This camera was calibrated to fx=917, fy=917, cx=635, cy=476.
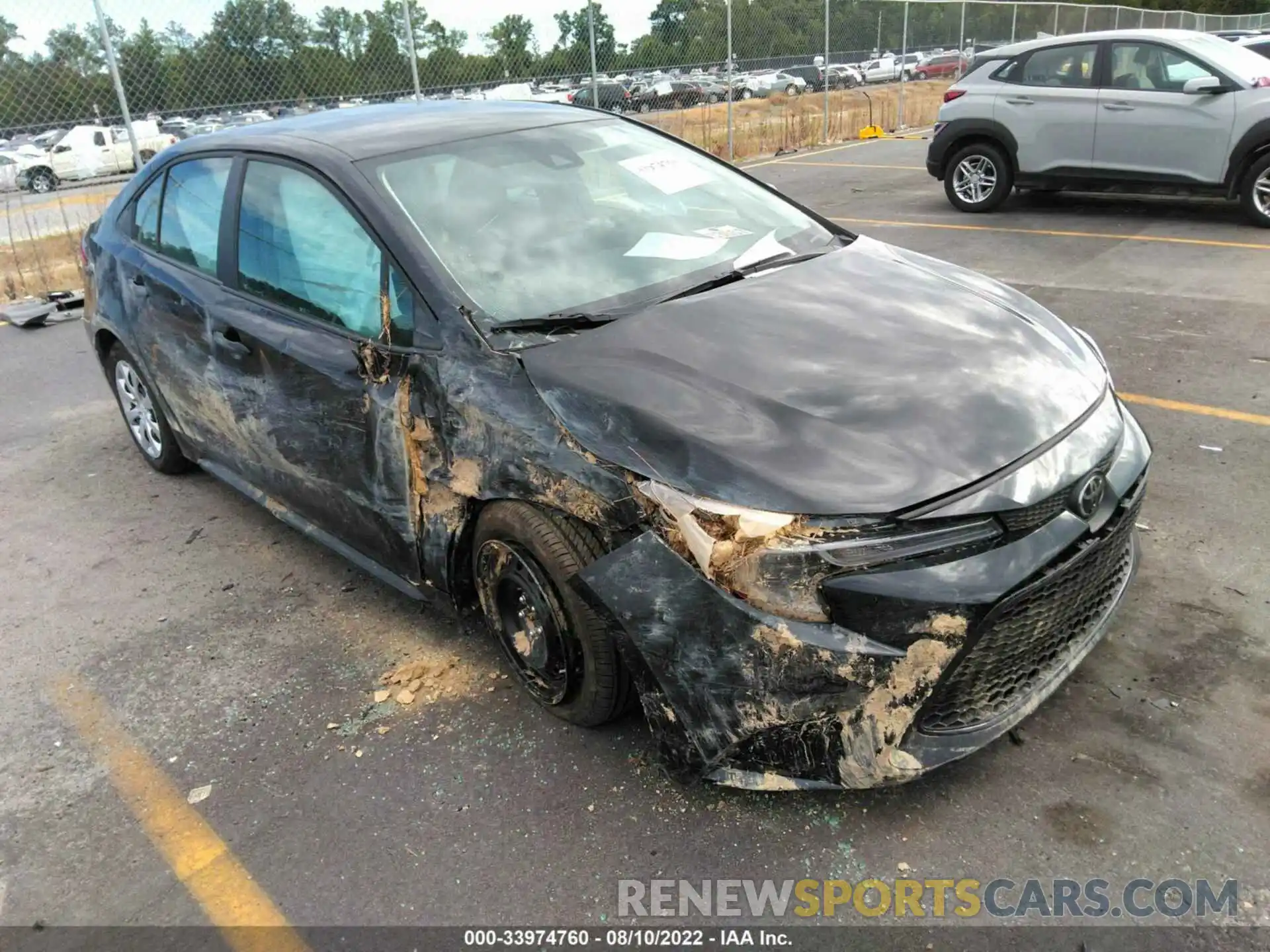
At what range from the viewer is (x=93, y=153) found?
33.9 ft

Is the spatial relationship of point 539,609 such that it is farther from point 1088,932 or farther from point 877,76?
point 877,76

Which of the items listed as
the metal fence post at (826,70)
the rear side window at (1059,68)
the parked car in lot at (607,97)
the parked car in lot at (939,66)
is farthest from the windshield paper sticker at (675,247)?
the parked car in lot at (939,66)

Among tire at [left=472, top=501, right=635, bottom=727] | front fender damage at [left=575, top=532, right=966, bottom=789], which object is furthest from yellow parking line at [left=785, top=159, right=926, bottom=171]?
front fender damage at [left=575, top=532, right=966, bottom=789]

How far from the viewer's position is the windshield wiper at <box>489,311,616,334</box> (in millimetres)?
2697

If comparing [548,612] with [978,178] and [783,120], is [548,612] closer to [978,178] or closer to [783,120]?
[978,178]

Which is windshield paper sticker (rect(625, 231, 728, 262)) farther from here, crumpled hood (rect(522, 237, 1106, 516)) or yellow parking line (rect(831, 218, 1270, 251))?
yellow parking line (rect(831, 218, 1270, 251))

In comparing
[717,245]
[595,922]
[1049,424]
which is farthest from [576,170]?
[595,922]

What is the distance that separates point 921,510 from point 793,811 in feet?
2.96

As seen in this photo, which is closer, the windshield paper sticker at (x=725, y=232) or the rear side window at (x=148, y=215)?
the windshield paper sticker at (x=725, y=232)

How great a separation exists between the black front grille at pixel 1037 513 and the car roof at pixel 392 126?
91.1 inches

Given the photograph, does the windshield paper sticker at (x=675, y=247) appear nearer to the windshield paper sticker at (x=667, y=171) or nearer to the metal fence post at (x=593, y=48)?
the windshield paper sticker at (x=667, y=171)

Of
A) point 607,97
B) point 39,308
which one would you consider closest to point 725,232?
point 39,308

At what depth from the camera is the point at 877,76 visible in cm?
2105

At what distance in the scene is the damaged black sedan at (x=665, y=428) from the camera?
2139 mm
